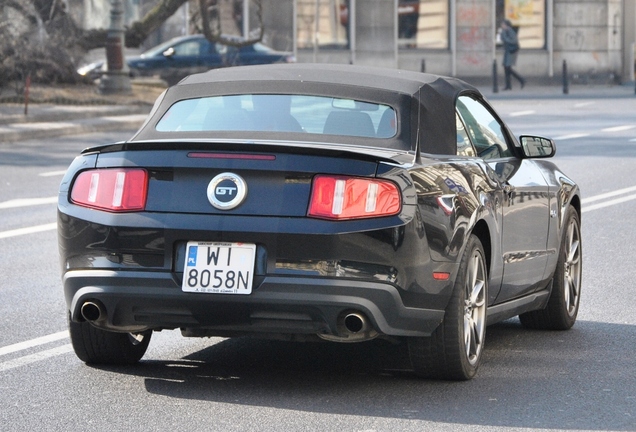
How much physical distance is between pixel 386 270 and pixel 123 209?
45.5 inches

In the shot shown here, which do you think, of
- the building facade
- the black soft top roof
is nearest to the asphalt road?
the black soft top roof

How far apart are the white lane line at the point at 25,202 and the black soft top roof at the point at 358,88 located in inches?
312

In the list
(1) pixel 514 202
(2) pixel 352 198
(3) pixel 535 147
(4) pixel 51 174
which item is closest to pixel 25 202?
(4) pixel 51 174

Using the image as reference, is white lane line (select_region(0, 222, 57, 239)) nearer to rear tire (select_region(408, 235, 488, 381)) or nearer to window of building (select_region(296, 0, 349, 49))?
rear tire (select_region(408, 235, 488, 381))

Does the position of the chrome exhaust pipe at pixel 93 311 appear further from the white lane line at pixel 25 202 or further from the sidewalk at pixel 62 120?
the sidewalk at pixel 62 120

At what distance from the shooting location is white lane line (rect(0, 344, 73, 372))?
686 cm

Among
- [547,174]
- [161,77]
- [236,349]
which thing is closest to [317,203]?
[236,349]

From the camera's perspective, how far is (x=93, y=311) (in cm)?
612

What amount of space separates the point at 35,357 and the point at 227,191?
1747 mm

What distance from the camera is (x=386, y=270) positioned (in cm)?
588

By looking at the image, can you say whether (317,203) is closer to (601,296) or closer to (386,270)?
(386,270)

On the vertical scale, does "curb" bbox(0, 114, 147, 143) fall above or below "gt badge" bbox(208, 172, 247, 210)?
below

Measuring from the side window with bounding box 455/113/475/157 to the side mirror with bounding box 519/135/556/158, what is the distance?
0.56 m

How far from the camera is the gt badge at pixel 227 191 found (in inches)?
232
